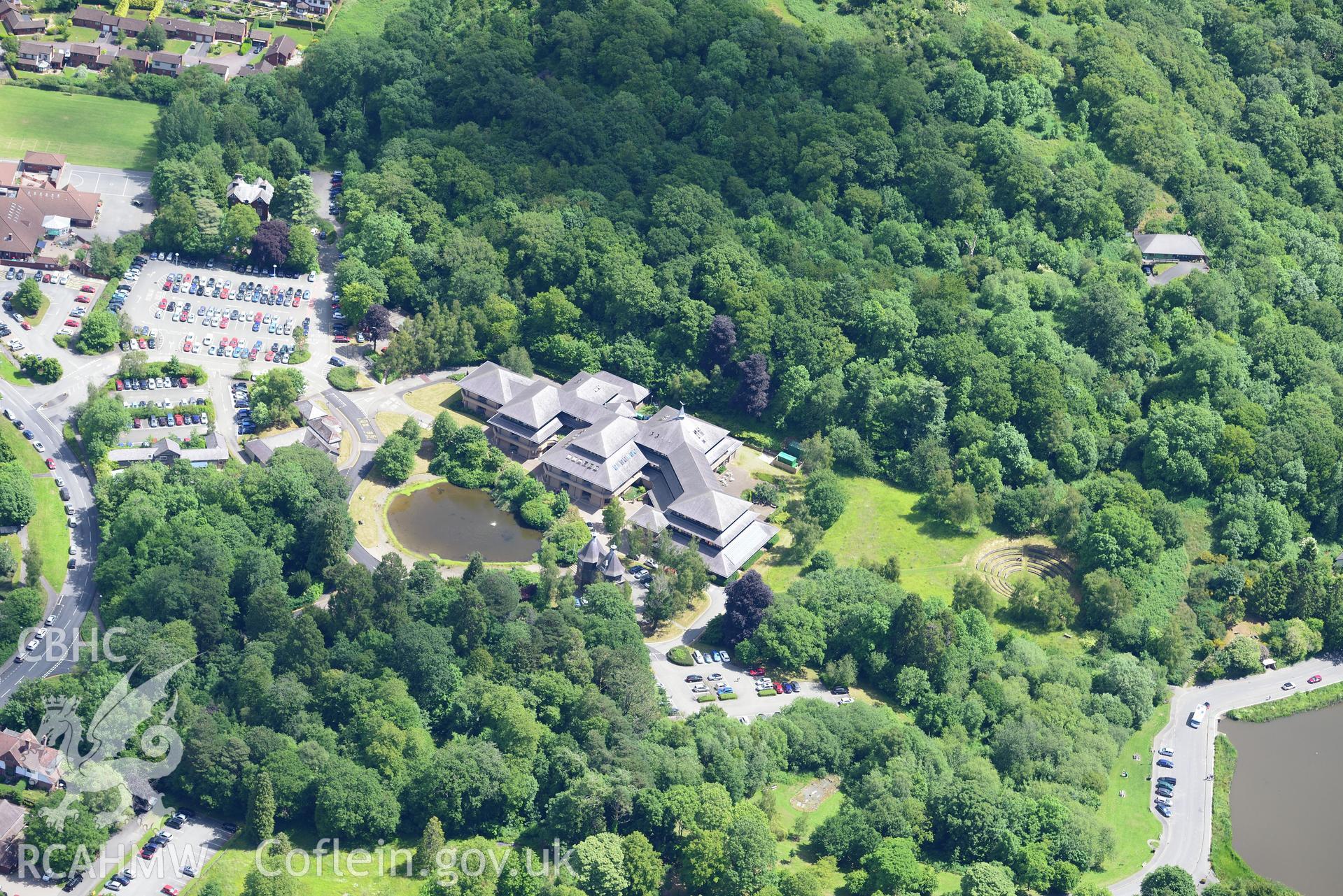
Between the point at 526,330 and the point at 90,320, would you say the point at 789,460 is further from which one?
the point at 90,320

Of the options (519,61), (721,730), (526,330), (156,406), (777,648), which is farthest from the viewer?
(519,61)

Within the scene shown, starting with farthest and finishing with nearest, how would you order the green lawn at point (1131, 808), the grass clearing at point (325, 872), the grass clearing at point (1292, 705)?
the grass clearing at point (1292, 705)
the green lawn at point (1131, 808)
the grass clearing at point (325, 872)

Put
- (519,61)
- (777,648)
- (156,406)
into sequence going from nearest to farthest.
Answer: (777,648) < (156,406) < (519,61)

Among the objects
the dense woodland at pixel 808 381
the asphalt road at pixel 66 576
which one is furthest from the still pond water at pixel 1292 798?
the asphalt road at pixel 66 576

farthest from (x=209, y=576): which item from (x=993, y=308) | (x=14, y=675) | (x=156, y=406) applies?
(x=993, y=308)

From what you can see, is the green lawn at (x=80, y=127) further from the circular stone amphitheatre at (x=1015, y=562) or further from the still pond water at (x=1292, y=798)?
the still pond water at (x=1292, y=798)
